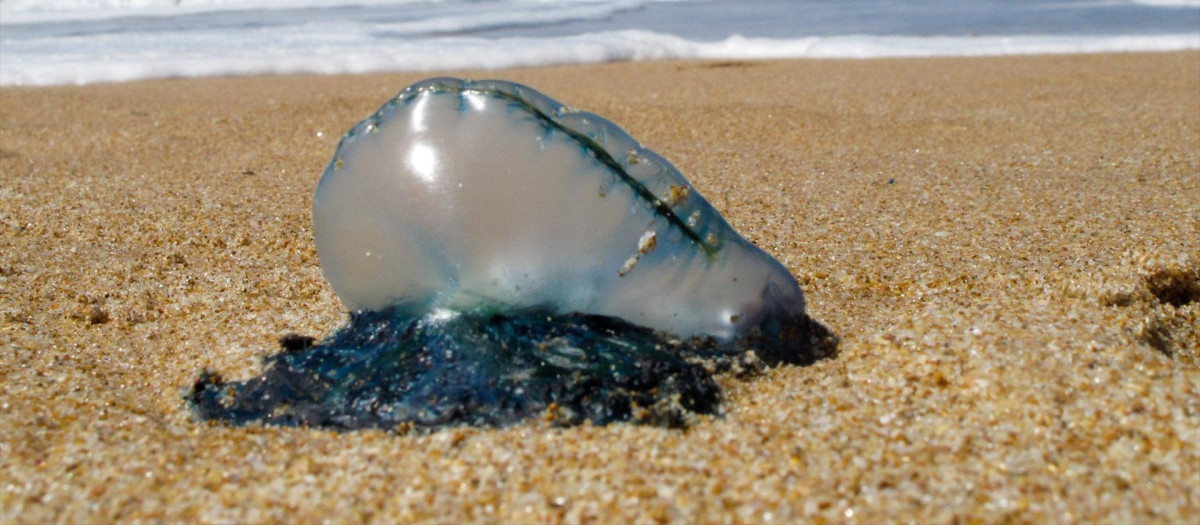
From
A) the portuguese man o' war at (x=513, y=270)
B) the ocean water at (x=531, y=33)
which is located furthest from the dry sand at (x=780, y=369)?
the ocean water at (x=531, y=33)

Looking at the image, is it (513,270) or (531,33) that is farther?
(531,33)

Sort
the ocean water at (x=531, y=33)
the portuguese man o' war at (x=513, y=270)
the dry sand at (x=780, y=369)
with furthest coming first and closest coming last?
the ocean water at (x=531, y=33)
the portuguese man o' war at (x=513, y=270)
the dry sand at (x=780, y=369)

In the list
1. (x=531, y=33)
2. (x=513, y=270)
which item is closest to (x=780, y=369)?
(x=513, y=270)

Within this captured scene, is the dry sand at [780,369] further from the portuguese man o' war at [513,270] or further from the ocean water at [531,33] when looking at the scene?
the ocean water at [531,33]

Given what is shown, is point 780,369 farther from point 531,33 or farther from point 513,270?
point 531,33

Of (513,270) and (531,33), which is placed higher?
(513,270)

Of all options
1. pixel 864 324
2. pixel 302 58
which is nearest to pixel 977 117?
pixel 864 324

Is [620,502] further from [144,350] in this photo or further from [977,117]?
[977,117]
